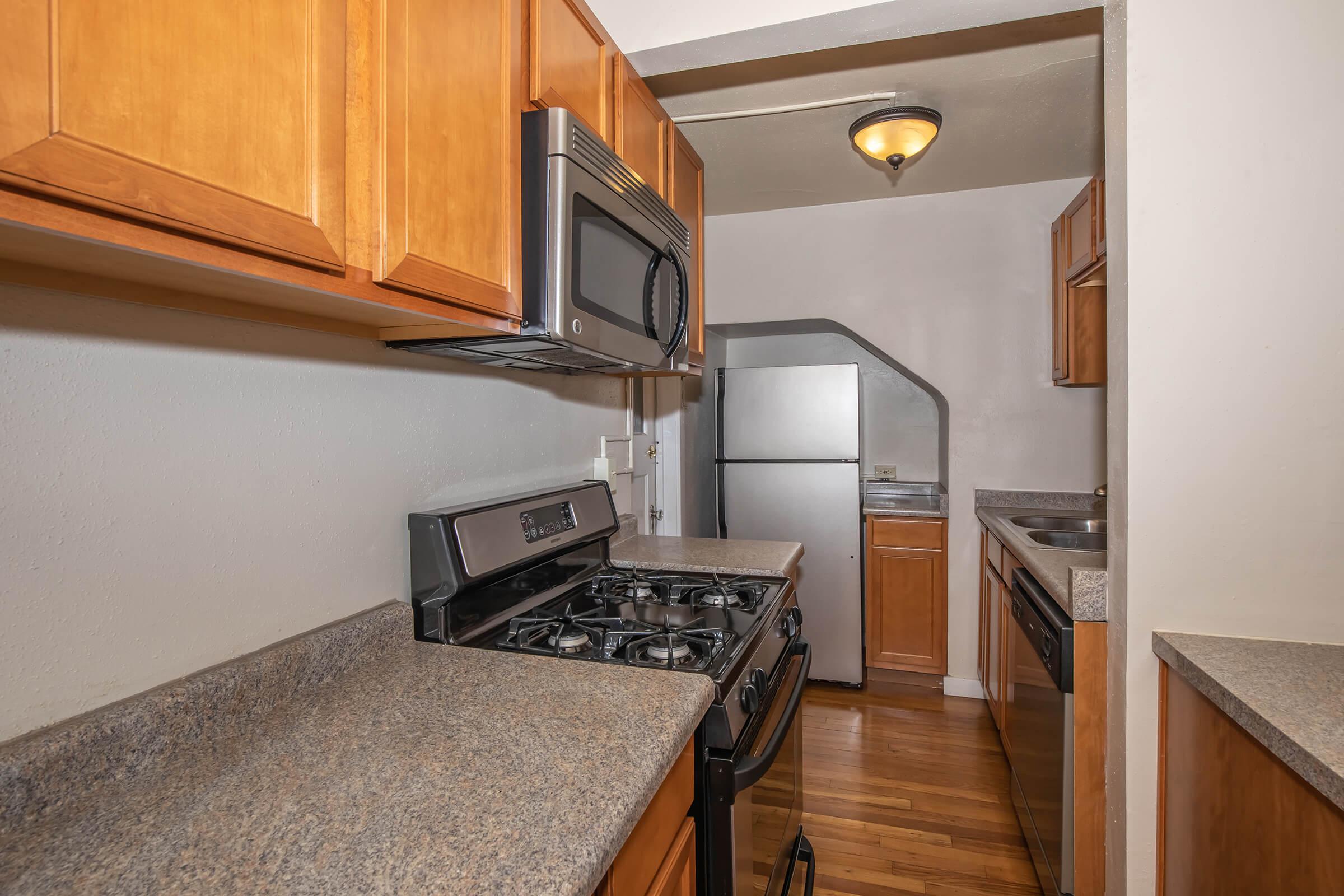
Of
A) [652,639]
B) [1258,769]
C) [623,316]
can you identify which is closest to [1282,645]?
[1258,769]

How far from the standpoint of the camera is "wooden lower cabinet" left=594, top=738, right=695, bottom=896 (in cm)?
82

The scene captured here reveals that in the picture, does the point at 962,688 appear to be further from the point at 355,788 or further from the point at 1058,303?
the point at 355,788

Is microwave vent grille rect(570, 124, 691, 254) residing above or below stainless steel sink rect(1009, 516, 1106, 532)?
above

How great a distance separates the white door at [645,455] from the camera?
267 centimetres

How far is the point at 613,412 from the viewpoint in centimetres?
242

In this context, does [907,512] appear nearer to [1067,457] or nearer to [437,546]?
[1067,457]

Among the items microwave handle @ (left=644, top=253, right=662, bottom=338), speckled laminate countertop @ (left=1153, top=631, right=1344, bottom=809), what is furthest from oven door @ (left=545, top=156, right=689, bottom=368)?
speckled laminate countertop @ (left=1153, top=631, right=1344, bottom=809)

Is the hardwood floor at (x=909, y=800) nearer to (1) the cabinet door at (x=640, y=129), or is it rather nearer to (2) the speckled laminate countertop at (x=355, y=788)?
(2) the speckled laminate countertop at (x=355, y=788)

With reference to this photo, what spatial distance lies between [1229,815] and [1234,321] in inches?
32.9

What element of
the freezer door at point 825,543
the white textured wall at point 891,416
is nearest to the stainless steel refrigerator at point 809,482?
the freezer door at point 825,543

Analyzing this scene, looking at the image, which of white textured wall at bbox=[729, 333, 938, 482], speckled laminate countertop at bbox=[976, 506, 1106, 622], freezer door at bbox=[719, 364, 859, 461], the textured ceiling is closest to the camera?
speckled laminate countertop at bbox=[976, 506, 1106, 622]

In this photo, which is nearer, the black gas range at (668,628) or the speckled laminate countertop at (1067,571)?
the black gas range at (668,628)

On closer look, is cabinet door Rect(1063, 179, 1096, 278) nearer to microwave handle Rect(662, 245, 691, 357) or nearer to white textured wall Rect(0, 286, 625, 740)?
microwave handle Rect(662, 245, 691, 357)

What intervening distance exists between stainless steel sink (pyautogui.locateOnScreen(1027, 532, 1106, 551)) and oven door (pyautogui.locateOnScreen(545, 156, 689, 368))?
183 centimetres
